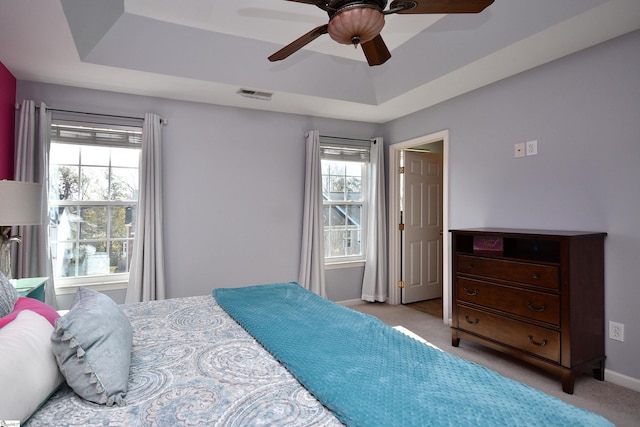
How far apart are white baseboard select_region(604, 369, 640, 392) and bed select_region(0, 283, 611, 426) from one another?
6.18 ft

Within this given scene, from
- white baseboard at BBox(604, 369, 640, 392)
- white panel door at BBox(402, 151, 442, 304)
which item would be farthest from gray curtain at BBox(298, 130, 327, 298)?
white baseboard at BBox(604, 369, 640, 392)

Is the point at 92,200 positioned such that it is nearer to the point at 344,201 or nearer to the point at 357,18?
the point at 344,201

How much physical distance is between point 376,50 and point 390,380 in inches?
66.3

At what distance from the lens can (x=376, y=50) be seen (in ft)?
6.59

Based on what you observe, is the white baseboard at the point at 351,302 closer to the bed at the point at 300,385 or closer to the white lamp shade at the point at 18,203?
the bed at the point at 300,385

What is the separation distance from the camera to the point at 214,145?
3.80 metres

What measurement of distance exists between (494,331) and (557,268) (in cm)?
74

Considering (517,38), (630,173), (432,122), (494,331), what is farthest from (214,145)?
(630,173)

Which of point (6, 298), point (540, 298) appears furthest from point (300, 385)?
point (540, 298)

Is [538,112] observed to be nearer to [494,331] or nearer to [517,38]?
[517,38]

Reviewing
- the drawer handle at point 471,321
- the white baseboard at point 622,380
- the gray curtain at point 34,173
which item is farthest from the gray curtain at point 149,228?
the white baseboard at point 622,380

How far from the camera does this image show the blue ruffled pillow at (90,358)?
1103mm

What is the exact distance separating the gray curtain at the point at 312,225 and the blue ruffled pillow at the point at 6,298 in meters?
2.85

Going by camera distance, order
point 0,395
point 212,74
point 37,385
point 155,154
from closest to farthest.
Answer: point 0,395 → point 37,385 → point 212,74 → point 155,154
